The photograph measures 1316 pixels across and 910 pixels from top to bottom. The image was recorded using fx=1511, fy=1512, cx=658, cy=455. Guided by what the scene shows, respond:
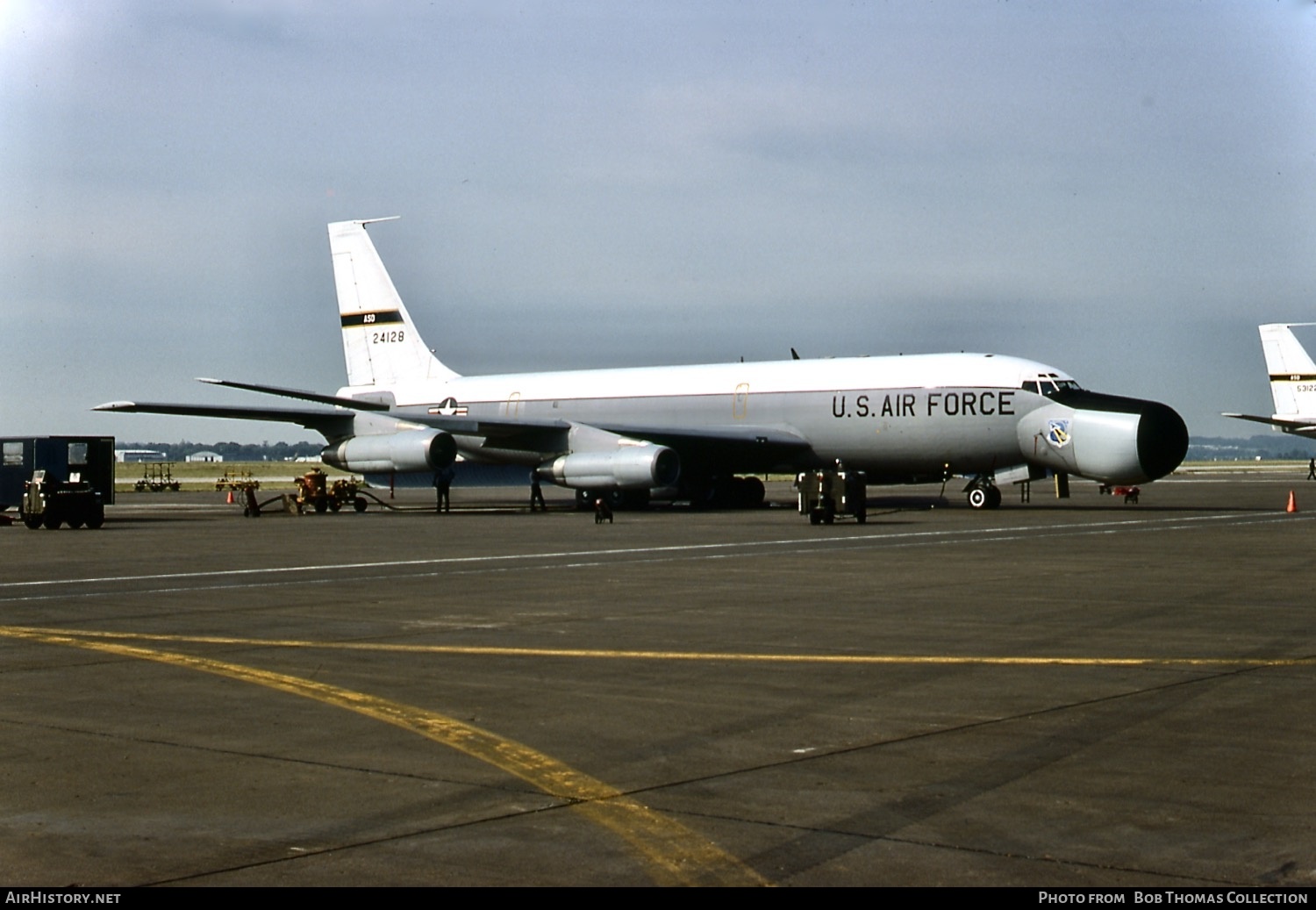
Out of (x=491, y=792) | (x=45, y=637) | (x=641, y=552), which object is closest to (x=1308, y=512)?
(x=641, y=552)

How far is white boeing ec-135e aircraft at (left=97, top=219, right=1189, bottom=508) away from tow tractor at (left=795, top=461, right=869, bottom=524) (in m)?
6.52

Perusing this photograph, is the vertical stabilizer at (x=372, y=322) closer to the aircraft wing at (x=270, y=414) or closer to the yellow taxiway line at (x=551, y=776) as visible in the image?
the aircraft wing at (x=270, y=414)

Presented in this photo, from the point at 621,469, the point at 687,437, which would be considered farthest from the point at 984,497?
the point at 621,469

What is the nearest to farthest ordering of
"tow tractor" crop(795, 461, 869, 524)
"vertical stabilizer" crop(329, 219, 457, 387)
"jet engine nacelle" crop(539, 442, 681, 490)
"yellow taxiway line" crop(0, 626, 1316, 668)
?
"yellow taxiway line" crop(0, 626, 1316, 668), "tow tractor" crop(795, 461, 869, 524), "jet engine nacelle" crop(539, 442, 681, 490), "vertical stabilizer" crop(329, 219, 457, 387)

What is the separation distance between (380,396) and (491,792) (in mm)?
44934

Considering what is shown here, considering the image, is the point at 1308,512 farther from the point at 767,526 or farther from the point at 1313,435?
the point at 1313,435

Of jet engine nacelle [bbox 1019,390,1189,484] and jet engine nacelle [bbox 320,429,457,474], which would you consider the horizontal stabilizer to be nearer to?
jet engine nacelle [bbox 320,429,457,474]

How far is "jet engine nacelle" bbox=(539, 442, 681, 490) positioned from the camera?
1565 inches

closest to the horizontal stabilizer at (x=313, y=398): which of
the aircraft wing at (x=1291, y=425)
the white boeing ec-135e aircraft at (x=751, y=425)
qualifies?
the white boeing ec-135e aircraft at (x=751, y=425)

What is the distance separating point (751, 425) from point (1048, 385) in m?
8.98

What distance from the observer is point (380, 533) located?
3159cm

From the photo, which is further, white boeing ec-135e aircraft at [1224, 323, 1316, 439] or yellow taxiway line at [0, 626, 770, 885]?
white boeing ec-135e aircraft at [1224, 323, 1316, 439]

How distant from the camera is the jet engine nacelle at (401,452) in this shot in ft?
139

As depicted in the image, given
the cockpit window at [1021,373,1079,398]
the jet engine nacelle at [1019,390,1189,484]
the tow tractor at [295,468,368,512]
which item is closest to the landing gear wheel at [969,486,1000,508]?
the jet engine nacelle at [1019,390,1189,484]
